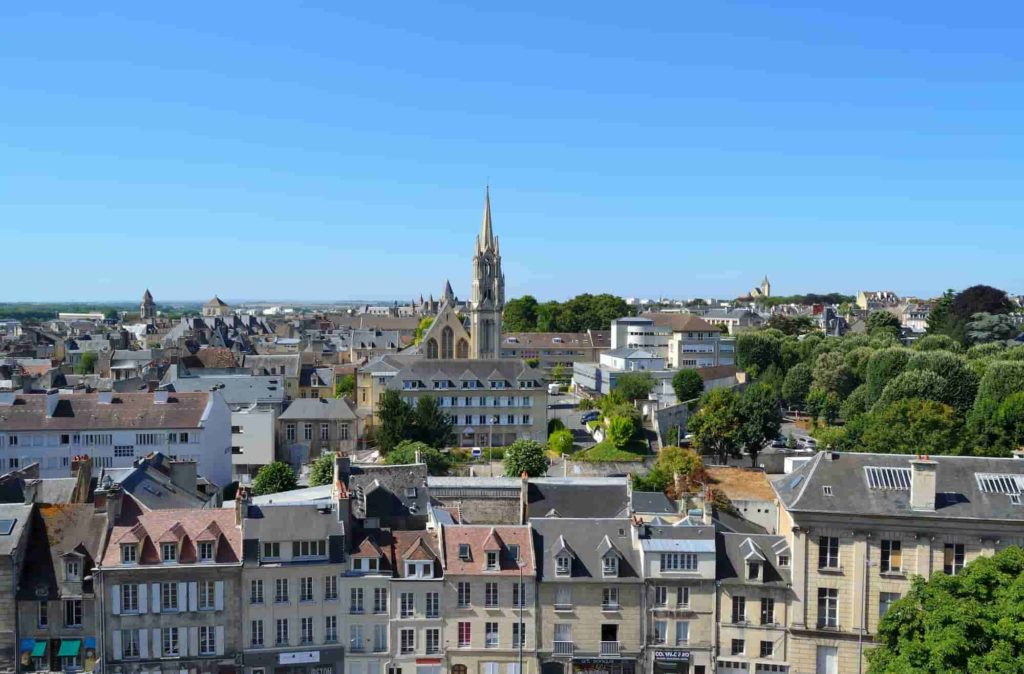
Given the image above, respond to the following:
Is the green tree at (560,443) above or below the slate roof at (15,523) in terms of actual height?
below

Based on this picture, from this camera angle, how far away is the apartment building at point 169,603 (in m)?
35.2

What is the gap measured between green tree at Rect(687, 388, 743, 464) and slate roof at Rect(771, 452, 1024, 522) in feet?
107

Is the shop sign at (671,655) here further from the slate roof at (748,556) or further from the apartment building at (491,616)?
the apartment building at (491,616)

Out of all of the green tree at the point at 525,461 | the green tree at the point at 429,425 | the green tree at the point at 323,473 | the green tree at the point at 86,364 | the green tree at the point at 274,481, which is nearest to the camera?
the green tree at the point at 274,481

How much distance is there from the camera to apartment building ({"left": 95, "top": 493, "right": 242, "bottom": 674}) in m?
35.2

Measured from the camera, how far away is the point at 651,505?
157 feet

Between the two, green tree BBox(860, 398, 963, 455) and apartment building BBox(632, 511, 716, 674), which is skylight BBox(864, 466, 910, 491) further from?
green tree BBox(860, 398, 963, 455)

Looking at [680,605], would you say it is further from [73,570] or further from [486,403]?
[486,403]

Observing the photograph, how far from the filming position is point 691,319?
120312 millimetres

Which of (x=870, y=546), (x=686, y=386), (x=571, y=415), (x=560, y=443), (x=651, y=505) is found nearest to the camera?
(x=870, y=546)

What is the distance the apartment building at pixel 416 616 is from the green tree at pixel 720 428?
39.5 m

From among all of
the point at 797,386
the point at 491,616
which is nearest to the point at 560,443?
the point at 491,616

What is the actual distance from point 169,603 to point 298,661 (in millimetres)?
5078

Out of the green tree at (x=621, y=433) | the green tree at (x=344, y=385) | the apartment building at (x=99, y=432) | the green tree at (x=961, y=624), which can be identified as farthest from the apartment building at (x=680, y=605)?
the green tree at (x=344, y=385)
